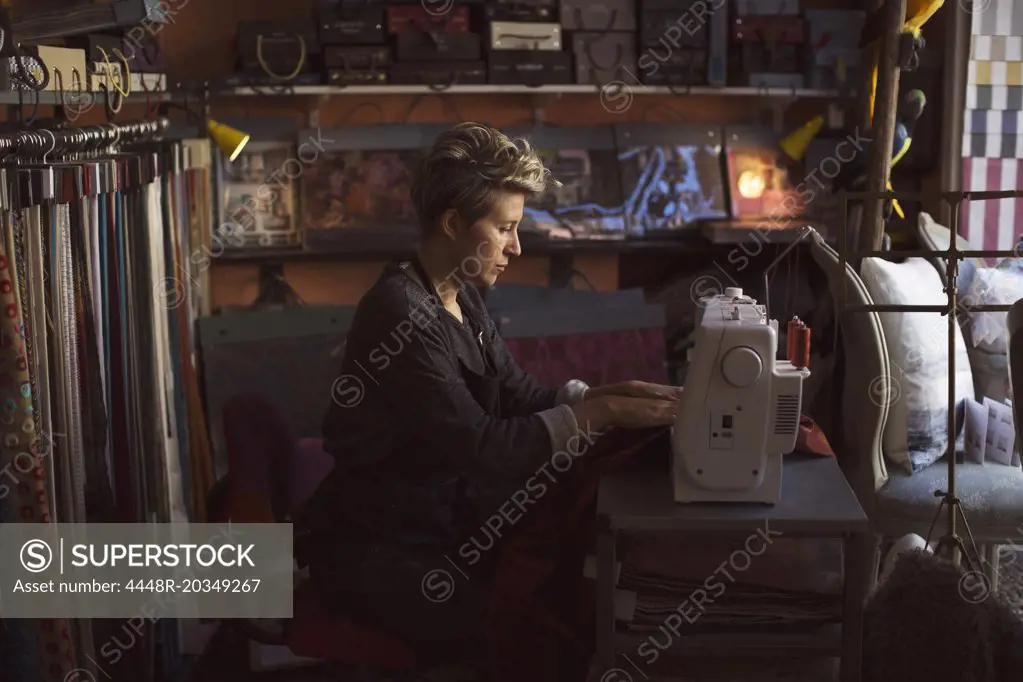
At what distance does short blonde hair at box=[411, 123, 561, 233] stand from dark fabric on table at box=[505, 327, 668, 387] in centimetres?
164

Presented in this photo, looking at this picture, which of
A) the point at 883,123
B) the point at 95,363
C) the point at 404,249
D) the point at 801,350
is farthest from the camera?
the point at 404,249

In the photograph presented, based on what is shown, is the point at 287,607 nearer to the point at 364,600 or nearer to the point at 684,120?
the point at 364,600

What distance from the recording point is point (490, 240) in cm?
233

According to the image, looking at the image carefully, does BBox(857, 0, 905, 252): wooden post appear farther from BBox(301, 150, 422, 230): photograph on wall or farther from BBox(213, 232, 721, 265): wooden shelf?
BBox(301, 150, 422, 230): photograph on wall

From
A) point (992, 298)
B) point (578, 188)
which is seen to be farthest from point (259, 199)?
point (992, 298)

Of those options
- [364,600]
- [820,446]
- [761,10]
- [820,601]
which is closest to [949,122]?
[761,10]

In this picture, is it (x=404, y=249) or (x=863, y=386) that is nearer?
(x=863, y=386)

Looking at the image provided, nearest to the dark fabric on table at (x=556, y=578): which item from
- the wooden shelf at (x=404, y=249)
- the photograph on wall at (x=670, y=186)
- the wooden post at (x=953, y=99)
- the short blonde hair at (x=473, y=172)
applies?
the short blonde hair at (x=473, y=172)

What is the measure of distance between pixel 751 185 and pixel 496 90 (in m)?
0.95

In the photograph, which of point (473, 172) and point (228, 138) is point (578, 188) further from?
point (473, 172)

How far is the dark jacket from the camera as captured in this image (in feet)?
7.20

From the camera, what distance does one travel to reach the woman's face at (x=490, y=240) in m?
2.33

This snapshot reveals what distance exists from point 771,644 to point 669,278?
242 centimetres

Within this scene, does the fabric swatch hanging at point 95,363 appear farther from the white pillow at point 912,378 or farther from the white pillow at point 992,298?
the white pillow at point 992,298
